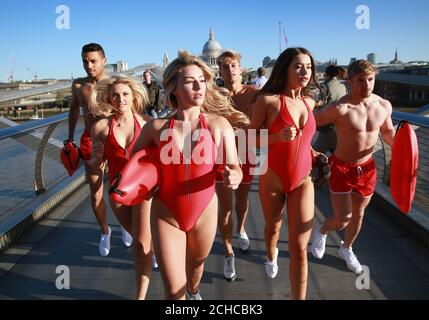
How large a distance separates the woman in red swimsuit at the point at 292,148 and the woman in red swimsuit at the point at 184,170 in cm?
54

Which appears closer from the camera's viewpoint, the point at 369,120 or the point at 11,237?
the point at 369,120

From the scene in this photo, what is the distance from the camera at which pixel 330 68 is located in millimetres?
5117

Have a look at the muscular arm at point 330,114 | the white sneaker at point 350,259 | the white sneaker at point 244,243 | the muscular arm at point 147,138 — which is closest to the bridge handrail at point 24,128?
the muscular arm at point 147,138

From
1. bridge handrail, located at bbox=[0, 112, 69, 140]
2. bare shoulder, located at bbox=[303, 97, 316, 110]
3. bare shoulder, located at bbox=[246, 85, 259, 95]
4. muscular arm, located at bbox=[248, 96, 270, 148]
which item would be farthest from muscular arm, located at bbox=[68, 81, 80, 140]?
bare shoulder, located at bbox=[303, 97, 316, 110]

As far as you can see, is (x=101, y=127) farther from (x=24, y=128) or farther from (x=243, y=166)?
(x=243, y=166)

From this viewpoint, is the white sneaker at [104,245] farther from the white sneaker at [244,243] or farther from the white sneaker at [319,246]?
the white sneaker at [319,246]

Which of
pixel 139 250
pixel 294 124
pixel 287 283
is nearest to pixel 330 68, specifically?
pixel 294 124

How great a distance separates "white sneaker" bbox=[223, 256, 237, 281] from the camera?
3180mm

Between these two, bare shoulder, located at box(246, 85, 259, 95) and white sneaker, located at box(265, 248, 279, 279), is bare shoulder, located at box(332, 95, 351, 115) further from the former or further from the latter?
white sneaker, located at box(265, 248, 279, 279)

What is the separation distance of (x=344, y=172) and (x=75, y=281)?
2.42 meters

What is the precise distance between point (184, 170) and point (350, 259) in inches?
75.6

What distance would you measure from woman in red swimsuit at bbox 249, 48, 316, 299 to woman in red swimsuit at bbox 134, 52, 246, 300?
0.54 metres

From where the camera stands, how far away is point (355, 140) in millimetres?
3232

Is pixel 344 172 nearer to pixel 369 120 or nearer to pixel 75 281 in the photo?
pixel 369 120
